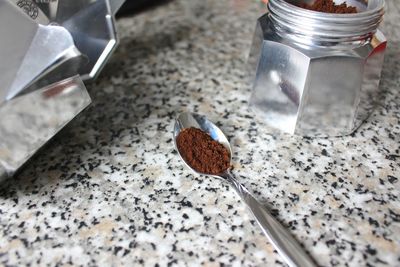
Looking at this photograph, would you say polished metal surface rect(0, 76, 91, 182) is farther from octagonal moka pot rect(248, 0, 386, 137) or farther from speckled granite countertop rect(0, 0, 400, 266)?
octagonal moka pot rect(248, 0, 386, 137)

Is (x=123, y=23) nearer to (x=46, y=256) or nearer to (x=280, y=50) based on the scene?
(x=280, y=50)

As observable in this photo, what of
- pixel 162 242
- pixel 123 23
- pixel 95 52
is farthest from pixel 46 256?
pixel 123 23

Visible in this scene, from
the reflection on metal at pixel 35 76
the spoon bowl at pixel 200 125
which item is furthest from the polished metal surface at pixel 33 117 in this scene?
the spoon bowl at pixel 200 125

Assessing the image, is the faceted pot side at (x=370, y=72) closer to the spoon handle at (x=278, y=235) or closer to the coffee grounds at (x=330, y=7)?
the coffee grounds at (x=330, y=7)

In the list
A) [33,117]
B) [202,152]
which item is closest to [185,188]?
[202,152]

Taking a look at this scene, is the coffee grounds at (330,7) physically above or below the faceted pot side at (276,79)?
above

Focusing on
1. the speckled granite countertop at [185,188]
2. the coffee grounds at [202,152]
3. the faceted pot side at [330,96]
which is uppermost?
the faceted pot side at [330,96]

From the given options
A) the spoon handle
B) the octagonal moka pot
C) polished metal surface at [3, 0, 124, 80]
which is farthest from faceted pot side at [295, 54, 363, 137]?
polished metal surface at [3, 0, 124, 80]
